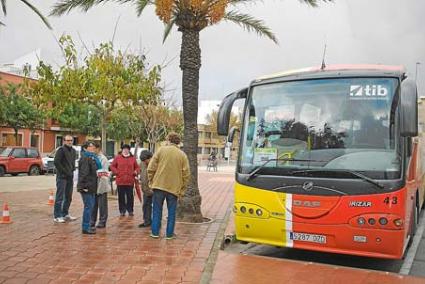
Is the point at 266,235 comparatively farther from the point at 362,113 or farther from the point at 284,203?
the point at 362,113

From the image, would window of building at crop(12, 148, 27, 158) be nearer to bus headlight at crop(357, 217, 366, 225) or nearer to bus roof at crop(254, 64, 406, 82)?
bus roof at crop(254, 64, 406, 82)

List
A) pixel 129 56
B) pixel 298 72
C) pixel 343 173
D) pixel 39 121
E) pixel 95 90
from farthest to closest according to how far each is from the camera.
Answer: pixel 39 121, pixel 129 56, pixel 95 90, pixel 298 72, pixel 343 173

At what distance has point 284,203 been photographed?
23.1ft

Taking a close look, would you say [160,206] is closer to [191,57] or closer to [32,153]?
[191,57]

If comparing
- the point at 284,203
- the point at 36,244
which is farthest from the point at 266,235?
the point at 36,244

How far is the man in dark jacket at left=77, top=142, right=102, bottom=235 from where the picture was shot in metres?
8.67

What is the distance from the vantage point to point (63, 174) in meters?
9.85

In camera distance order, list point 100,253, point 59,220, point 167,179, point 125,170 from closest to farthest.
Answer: point 100,253 < point 167,179 < point 59,220 < point 125,170


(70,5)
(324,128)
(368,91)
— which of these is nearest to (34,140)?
(70,5)

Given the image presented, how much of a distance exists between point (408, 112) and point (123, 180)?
6.36 m

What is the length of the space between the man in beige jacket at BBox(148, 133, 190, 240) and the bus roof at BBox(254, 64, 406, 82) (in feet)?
6.26

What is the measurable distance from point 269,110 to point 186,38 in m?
3.83

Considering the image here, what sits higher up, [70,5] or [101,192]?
[70,5]

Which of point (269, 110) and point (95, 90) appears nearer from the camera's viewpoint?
point (269, 110)
